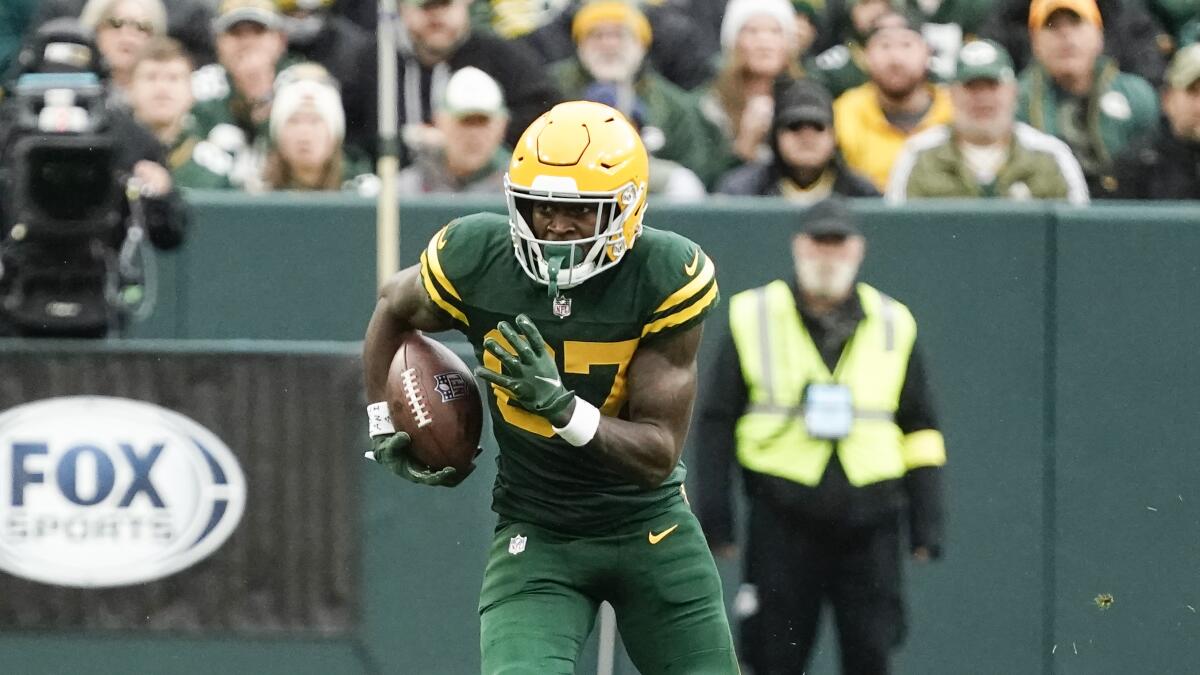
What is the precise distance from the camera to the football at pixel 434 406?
5469 millimetres

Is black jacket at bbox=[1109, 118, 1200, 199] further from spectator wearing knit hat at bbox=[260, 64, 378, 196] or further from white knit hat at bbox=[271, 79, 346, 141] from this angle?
white knit hat at bbox=[271, 79, 346, 141]

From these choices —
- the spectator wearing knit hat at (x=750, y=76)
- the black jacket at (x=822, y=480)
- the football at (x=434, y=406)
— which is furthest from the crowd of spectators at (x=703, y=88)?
the football at (x=434, y=406)

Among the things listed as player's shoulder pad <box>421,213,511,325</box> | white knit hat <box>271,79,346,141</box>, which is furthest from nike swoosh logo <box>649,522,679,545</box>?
white knit hat <box>271,79,346,141</box>

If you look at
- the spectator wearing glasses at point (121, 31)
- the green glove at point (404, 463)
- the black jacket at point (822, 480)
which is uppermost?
the spectator wearing glasses at point (121, 31)

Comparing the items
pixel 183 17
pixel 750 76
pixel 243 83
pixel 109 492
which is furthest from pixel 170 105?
pixel 750 76

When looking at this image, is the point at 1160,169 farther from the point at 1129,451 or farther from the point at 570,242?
the point at 570,242

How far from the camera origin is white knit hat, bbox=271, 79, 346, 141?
8.44 meters

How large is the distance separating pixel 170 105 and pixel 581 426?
4.34m

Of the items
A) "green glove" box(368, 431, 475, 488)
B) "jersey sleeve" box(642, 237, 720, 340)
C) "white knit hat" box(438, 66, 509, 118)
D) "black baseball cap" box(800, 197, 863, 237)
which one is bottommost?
"green glove" box(368, 431, 475, 488)

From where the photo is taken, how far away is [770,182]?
8.48 meters

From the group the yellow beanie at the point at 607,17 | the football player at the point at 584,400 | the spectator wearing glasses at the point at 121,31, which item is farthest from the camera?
the spectator wearing glasses at the point at 121,31

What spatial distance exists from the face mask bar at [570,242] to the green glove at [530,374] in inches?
8.3

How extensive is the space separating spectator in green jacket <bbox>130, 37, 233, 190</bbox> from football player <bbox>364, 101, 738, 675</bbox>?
3.42 m

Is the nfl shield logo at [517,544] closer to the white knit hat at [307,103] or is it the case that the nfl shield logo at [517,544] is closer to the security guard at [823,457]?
the security guard at [823,457]
